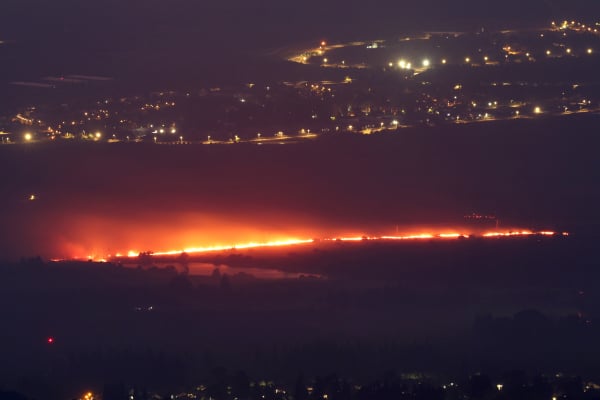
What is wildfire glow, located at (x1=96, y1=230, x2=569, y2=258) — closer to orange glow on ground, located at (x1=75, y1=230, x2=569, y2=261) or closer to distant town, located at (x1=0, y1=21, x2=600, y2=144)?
orange glow on ground, located at (x1=75, y1=230, x2=569, y2=261)

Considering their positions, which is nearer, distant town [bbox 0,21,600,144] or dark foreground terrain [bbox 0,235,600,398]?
dark foreground terrain [bbox 0,235,600,398]

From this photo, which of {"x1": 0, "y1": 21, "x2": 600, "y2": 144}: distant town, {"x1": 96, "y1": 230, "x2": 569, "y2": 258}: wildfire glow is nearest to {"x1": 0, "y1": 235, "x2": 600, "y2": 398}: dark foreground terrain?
{"x1": 96, "y1": 230, "x2": 569, "y2": 258}: wildfire glow

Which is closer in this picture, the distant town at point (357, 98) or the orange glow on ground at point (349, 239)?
the orange glow on ground at point (349, 239)

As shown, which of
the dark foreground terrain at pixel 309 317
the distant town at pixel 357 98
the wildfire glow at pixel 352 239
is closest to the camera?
the dark foreground terrain at pixel 309 317

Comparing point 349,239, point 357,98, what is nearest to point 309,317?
point 349,239

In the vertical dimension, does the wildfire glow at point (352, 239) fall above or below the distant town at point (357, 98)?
below

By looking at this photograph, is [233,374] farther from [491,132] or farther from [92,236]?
[491,132]

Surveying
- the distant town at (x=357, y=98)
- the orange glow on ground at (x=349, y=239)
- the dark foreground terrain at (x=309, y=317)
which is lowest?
the dark foreground terrain at (x=309, y=317)

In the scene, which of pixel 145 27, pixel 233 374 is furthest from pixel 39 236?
pixel 145 27

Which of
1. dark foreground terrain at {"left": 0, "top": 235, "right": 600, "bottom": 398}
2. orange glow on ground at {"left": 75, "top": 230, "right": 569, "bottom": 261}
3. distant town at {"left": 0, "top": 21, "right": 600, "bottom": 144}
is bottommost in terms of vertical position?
dark foreground terrain at {"left": 0, "top": 235, "right": 600, "bottom": 398}

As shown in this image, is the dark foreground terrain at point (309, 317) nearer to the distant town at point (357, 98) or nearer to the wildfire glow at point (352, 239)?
the wildfire glow at point (352, 239)

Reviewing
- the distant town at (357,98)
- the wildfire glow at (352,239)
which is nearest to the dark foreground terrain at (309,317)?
the wildfire glow at (352,239)
